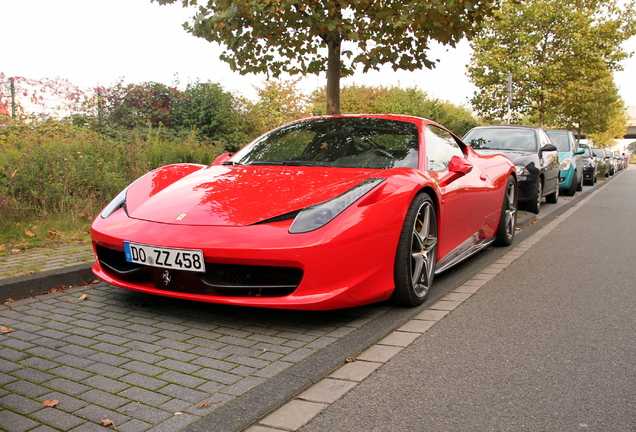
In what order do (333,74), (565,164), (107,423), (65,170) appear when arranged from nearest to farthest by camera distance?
(107,423)
(65,170)
(333,74)
(565,164)

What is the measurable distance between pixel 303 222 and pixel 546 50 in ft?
85.2

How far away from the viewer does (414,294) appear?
155 inches

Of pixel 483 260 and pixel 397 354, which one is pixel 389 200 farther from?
pixel 483 260

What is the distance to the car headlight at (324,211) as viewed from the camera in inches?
132

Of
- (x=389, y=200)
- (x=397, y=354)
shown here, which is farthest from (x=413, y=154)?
(x=397, y=354)

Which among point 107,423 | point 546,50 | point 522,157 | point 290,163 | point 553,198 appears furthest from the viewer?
point 546,50

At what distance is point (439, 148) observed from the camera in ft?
16.3

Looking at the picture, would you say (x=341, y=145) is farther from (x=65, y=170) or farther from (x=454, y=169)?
(x=65, y=170)

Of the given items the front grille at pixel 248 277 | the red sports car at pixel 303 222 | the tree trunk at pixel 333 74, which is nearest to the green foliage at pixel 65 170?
the tree trunk at pixel 333 74

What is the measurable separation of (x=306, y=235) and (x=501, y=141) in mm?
8514

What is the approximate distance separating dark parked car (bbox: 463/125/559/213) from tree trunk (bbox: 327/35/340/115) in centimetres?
290

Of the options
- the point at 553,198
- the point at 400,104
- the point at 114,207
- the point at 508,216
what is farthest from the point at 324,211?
the point at 400,104

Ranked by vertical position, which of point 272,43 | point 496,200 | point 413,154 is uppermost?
point 272,43

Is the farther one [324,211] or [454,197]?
[454,197]
